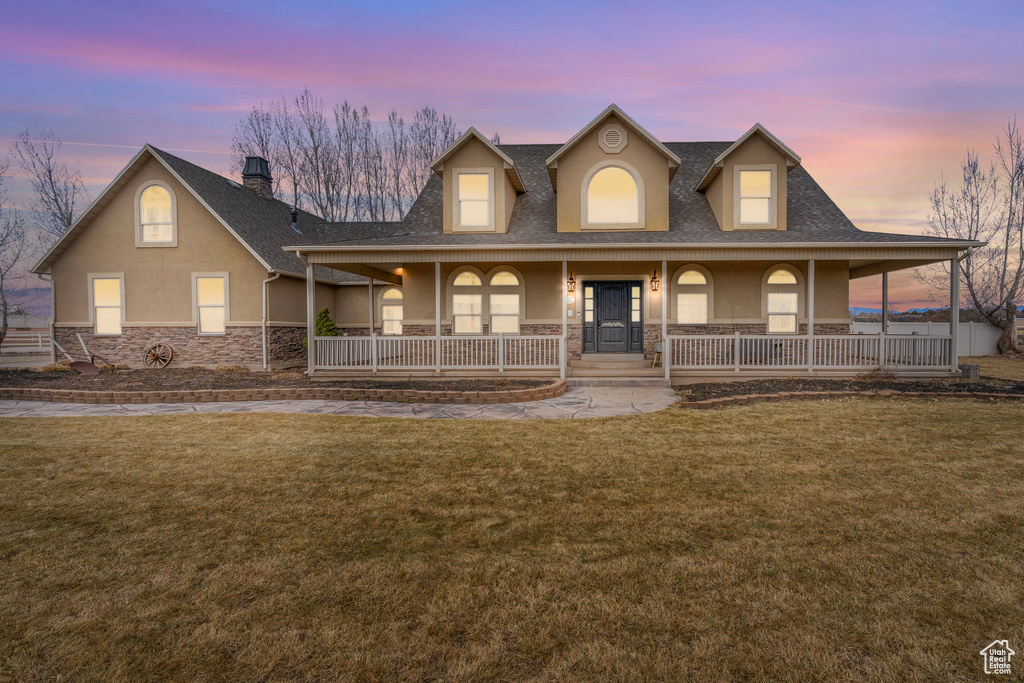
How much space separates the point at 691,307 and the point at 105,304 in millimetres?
→ 19314

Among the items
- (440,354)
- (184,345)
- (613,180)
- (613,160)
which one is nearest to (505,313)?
(440,354)

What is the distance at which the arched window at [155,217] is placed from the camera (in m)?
15.1

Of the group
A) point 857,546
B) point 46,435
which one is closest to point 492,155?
point 46,435

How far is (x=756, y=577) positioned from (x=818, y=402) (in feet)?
25.1

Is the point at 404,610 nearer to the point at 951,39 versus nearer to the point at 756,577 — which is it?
the point at 756,577

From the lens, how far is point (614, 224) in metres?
13.7

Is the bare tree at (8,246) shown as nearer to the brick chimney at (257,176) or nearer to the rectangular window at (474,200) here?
the brick chimney at (257,176)

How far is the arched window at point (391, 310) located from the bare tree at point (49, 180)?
1717cm

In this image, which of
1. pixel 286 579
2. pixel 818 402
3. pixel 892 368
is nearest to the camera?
pixel 286 579

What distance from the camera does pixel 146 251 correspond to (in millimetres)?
15266

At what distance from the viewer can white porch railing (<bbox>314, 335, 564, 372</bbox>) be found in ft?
40.4

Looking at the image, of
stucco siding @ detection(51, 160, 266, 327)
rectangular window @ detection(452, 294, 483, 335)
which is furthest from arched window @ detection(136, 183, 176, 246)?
rectangular window @ detection(452, 294, 483, 335)

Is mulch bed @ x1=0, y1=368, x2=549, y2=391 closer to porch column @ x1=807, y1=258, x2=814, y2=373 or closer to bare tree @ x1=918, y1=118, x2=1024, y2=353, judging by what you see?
porch column @ x1=807, y1=258, x2=814, y2=373

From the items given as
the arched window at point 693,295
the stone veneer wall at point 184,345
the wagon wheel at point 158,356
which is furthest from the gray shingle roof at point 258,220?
the arched window at point 693,295
